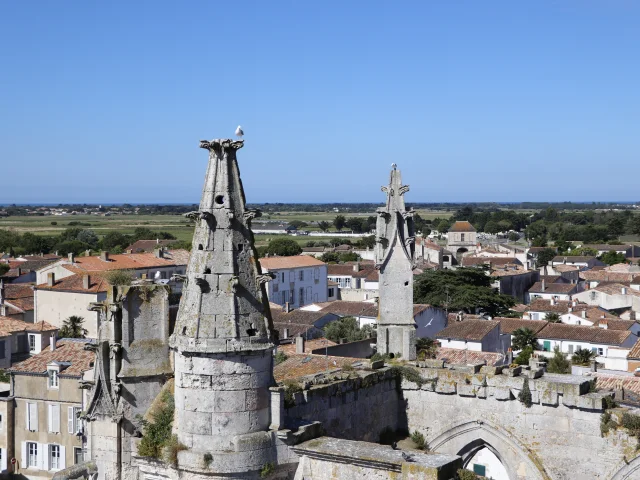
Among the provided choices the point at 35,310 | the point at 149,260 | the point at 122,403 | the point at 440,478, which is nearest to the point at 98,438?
the point at 122,403

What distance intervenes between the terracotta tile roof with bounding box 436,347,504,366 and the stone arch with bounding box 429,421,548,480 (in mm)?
13754

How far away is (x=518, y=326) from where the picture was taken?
58438 millimetres

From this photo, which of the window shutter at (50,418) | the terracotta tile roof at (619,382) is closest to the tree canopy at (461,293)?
the terracotta tile roof at (619,382)

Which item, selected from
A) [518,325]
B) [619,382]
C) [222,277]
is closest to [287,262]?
[518,325]

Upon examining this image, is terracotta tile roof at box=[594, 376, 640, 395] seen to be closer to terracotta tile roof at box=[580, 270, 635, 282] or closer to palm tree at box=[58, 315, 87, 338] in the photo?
palm tree at box=[58, 315, 87, 338]

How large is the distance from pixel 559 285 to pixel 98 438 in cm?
8625

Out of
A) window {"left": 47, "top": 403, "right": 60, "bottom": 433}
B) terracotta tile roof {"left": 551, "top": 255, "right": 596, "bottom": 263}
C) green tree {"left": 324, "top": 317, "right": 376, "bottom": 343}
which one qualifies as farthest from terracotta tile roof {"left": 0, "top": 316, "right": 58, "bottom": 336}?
terracotta tile roof {"left": 551, "top": 255, "right": 596, "bottom": 263}

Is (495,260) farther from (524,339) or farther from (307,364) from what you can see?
(307,364)

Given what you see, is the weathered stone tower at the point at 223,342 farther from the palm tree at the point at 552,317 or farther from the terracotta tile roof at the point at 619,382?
the palm tree at the point at 552,317

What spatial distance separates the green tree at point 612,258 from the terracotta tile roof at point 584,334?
7597 cm

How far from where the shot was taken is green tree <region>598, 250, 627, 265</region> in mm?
129875

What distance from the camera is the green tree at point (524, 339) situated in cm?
5541

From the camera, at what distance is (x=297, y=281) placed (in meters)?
84.9

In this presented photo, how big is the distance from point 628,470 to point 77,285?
54.3m
